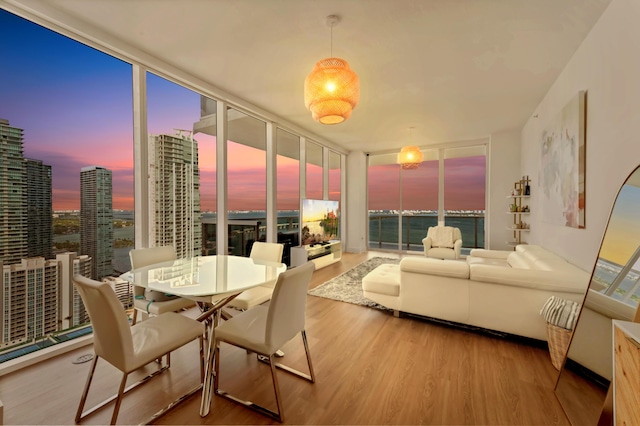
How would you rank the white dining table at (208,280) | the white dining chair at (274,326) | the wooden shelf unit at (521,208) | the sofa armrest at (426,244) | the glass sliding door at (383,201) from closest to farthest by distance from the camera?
the white dining chair at (274,326), the white dining table at (208,280), the wooden shelf unit at (521,208), the sofa armrest at (426,244), the glass sliding door at (383,201)

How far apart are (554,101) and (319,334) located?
421cm

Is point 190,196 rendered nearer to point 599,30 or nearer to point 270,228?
point 270,228

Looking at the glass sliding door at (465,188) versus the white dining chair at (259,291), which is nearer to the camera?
the white dining chair at (259,291)

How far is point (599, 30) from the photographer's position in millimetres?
2252

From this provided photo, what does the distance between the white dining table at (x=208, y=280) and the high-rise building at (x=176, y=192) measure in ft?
2.87

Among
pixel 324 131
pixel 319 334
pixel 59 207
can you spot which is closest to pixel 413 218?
pixel 324 131

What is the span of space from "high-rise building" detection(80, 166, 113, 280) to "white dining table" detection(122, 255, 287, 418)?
2.68ft

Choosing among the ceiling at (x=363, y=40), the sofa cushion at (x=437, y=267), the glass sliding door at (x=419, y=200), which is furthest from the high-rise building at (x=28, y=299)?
the glass sliding door at (x=419, y=200)

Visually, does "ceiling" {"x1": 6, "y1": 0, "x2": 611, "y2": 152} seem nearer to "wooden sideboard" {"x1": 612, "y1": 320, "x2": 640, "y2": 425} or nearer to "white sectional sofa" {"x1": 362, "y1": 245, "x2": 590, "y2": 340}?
"white sectional sofa" {"x1": 362, "y1": 245, "x2": 590, "y2": 340}

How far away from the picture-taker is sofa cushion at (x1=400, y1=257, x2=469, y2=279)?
8.44 feet

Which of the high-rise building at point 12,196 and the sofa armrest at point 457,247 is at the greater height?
the high-rise building at point 12,196

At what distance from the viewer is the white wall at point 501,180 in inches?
223

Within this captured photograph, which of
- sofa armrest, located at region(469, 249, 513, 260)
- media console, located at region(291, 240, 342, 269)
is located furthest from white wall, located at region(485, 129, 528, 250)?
media console, located at region(291, 240, 342, 269)

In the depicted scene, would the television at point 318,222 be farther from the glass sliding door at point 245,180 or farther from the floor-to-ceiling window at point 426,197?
the floor-to-ceiling window at point 426,197
